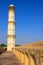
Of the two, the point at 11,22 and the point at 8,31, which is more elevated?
the point at 11,22

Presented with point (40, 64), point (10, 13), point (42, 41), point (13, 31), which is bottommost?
point (40, 64)

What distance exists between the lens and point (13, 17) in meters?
20.4

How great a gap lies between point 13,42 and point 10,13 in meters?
4.60

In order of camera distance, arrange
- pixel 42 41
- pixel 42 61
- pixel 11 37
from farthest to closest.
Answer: pixel 11 37 < pixel 42 41 < pixel 42 61

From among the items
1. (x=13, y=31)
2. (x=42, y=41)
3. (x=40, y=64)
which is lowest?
(x=40, y=64)

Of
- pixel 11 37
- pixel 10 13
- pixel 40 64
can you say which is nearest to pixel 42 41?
pixel 40 64

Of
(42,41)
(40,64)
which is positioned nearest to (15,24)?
Result: (42,41)

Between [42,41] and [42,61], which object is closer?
[42,61]

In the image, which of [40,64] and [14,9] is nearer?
[40,64]

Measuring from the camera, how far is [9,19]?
20.2 m

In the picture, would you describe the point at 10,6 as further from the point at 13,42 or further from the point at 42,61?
the point at 42,61

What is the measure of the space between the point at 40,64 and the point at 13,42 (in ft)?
51.7

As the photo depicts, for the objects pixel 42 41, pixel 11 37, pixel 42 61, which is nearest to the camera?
pixel 42 61

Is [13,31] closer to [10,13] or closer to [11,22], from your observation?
[11,22]
